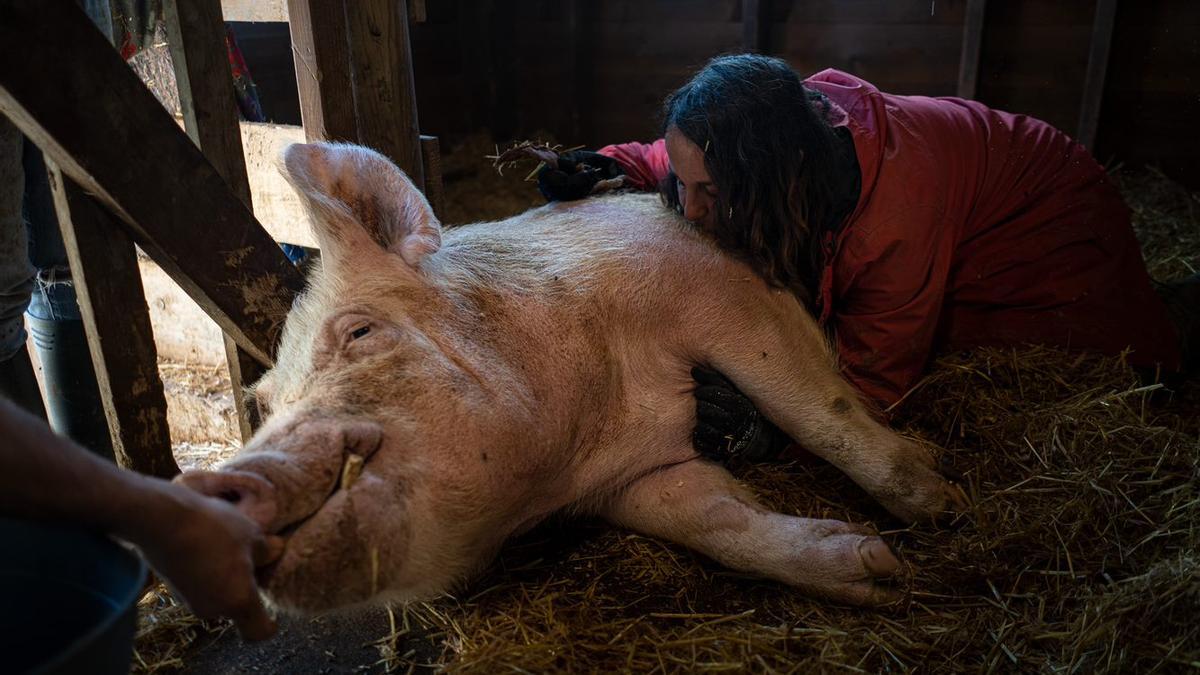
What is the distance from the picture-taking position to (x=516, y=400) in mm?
2516

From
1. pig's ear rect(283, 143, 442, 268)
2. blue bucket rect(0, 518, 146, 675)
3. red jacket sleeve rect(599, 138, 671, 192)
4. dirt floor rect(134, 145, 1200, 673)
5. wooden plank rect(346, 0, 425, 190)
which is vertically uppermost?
wooden plank rect(346, 0, 425, 190)

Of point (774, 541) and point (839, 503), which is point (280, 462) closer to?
point (774, 541)

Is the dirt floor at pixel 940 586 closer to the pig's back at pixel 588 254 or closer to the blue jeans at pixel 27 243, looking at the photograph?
the pig's back at pixel 588 254

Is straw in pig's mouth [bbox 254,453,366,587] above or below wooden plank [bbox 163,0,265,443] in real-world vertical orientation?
below

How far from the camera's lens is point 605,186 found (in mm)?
3730

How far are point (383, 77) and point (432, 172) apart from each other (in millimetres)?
493

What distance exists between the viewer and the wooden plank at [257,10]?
3480mm

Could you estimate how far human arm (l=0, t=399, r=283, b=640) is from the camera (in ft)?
4.43

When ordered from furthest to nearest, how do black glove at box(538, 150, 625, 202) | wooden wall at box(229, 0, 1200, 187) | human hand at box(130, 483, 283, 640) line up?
wooden wall at box(229, 0, 1200, 187)
black glove at box(538, 150, 625, 202)
human hand at box(130, 483, 283, 640)

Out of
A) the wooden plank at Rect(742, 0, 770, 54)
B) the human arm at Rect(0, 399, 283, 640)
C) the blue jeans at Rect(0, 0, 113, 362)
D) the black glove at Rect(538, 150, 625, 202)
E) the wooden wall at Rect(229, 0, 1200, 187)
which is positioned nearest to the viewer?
the human arm at Rect(0, 399, 283, 640)

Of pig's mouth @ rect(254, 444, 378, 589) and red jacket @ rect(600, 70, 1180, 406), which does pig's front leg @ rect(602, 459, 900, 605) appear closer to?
red jacket @ rect(600, 70, 1180, 406)

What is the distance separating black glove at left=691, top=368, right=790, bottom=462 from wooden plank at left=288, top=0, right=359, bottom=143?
63.3 inches

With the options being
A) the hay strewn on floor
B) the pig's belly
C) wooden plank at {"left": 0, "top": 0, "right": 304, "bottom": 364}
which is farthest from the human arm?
the pig's belly

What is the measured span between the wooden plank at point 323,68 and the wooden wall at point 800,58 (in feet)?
9.09
